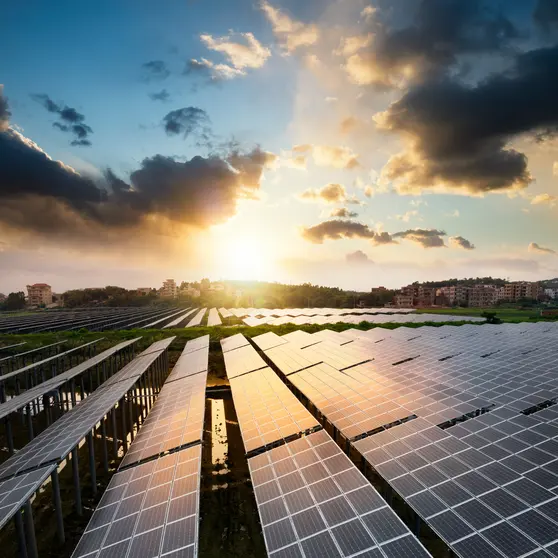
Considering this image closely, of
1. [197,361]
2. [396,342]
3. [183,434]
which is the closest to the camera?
[183,434]

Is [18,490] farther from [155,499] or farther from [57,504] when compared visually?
[155,499]

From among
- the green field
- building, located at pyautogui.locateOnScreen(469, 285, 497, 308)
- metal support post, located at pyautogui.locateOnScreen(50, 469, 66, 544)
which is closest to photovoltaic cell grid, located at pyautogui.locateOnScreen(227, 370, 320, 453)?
metal support post, located at pyautogui.locateOnScreen(50, 469, 66, 544)

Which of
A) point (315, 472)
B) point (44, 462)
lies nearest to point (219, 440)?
point (44, 462)

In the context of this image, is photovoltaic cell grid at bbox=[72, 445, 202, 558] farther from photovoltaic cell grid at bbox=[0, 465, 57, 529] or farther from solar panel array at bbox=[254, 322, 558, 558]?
solar panel array at bbox=[254, 322, 558, 558]

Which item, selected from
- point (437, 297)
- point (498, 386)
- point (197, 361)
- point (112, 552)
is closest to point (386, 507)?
→ point (112, 552)

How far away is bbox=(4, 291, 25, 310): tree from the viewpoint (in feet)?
610

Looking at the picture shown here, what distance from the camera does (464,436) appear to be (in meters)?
12.4

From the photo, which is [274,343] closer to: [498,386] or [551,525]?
[498,386]

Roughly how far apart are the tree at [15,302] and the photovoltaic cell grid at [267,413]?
218852mm

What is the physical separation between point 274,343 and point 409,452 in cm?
2640

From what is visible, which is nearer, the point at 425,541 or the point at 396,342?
the point at 425,541

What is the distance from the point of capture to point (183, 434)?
1409 cm

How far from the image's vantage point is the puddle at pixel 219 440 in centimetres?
1750

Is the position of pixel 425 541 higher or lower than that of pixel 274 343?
lower
